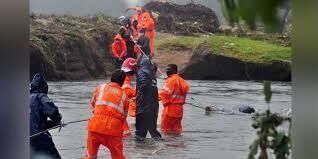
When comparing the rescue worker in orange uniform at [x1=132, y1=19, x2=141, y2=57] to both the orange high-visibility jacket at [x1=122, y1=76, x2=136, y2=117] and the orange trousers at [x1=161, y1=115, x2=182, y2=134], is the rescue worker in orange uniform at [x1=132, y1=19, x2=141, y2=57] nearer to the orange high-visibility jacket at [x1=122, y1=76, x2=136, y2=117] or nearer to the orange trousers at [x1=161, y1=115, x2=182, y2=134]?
the orange high-visibility jacket at [x1=122, y1=76, x2=136, y2=117]

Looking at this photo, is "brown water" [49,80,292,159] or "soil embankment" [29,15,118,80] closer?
"brown water" [49,80,292,159]

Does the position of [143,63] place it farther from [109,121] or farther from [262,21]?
[262,21]

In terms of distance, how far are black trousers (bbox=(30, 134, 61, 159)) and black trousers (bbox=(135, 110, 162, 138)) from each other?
0.69 meters

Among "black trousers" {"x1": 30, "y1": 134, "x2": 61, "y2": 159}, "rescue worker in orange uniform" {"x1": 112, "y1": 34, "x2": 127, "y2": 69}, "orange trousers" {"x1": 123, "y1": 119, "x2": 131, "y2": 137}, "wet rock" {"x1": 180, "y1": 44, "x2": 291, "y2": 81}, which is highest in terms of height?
"rescue worker in orange uniform" {"x1": 112, "y1": 34, "x2": 127, "y2": 69}

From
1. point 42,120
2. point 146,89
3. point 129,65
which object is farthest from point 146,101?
point 42,120

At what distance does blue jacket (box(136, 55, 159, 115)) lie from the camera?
4.64 metres

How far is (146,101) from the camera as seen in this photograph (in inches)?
183

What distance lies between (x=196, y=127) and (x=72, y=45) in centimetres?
123

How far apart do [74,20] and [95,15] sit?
0.18 metres

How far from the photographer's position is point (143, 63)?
4.64 metres

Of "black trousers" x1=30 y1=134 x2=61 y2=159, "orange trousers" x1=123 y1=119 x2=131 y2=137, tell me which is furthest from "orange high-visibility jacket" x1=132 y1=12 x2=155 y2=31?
"black trousers" x1=30 y1=134 x2=61 y2=159

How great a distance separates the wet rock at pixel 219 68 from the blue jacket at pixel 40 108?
1093mm
